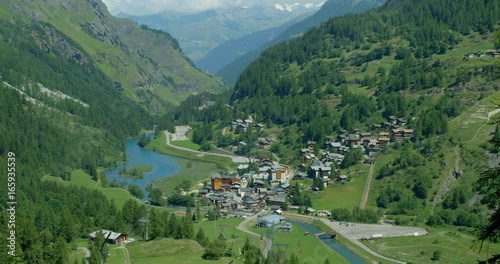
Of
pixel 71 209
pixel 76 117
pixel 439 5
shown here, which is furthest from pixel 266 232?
pixel 439 5

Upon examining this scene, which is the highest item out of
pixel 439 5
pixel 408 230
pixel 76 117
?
pixel 439 5

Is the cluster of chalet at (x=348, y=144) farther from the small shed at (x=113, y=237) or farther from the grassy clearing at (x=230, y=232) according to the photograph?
the small shed at (x=113, y=237)

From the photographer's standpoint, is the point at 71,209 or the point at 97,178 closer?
the point at 71,209

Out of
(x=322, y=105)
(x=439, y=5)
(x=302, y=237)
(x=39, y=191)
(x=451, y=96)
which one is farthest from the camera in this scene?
A: (x=439, y=5)

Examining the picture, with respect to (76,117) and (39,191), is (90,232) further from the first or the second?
(76,117)

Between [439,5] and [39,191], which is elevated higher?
[439,5]

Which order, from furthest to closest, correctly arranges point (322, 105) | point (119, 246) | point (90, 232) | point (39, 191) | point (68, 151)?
point (322, 105) → point (68, 151) → point (39, 191) → point (90, 232) → point (119, 246)

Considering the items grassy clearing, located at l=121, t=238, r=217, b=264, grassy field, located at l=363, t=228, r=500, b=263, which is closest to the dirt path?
grassy field, located at l=363, t=228, r=500, b=263

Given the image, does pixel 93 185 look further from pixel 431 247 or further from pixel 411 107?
pixel 431 247
